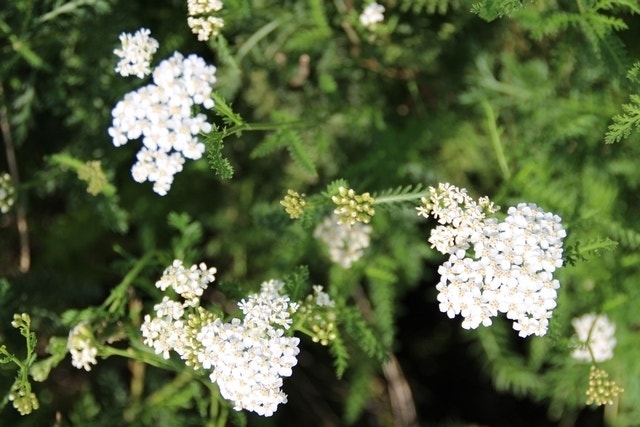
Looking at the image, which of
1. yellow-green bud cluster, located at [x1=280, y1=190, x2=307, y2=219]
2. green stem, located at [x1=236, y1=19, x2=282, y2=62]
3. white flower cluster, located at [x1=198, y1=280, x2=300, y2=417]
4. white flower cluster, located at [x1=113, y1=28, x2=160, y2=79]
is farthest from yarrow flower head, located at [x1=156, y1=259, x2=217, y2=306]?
green stem, located at [x1=236, y1=19, x2=282, y2=62]

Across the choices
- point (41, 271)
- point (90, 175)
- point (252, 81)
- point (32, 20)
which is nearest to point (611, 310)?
point (252, 81)

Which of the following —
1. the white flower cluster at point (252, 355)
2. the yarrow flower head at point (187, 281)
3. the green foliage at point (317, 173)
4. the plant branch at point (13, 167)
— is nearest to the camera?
the white flower cluster at point (252, 355)

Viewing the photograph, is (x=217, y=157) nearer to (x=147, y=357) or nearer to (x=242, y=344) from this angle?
(x=242, y=344)

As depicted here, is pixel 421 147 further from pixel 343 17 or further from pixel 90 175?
pixel 90 175

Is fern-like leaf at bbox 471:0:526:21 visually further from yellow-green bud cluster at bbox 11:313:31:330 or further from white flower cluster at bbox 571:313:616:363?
yellow-green bud cluster at bbox 11:313:31:330

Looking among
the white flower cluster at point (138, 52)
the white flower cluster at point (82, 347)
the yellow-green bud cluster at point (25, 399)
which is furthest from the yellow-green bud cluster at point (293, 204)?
the yellow-green bud cluster at point (25, 399)

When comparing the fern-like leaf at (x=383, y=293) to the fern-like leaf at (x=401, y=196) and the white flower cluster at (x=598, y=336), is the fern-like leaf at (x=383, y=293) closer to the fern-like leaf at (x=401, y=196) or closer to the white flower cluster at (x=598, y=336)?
A: the fern-like leaf at (x=401, y=196)
